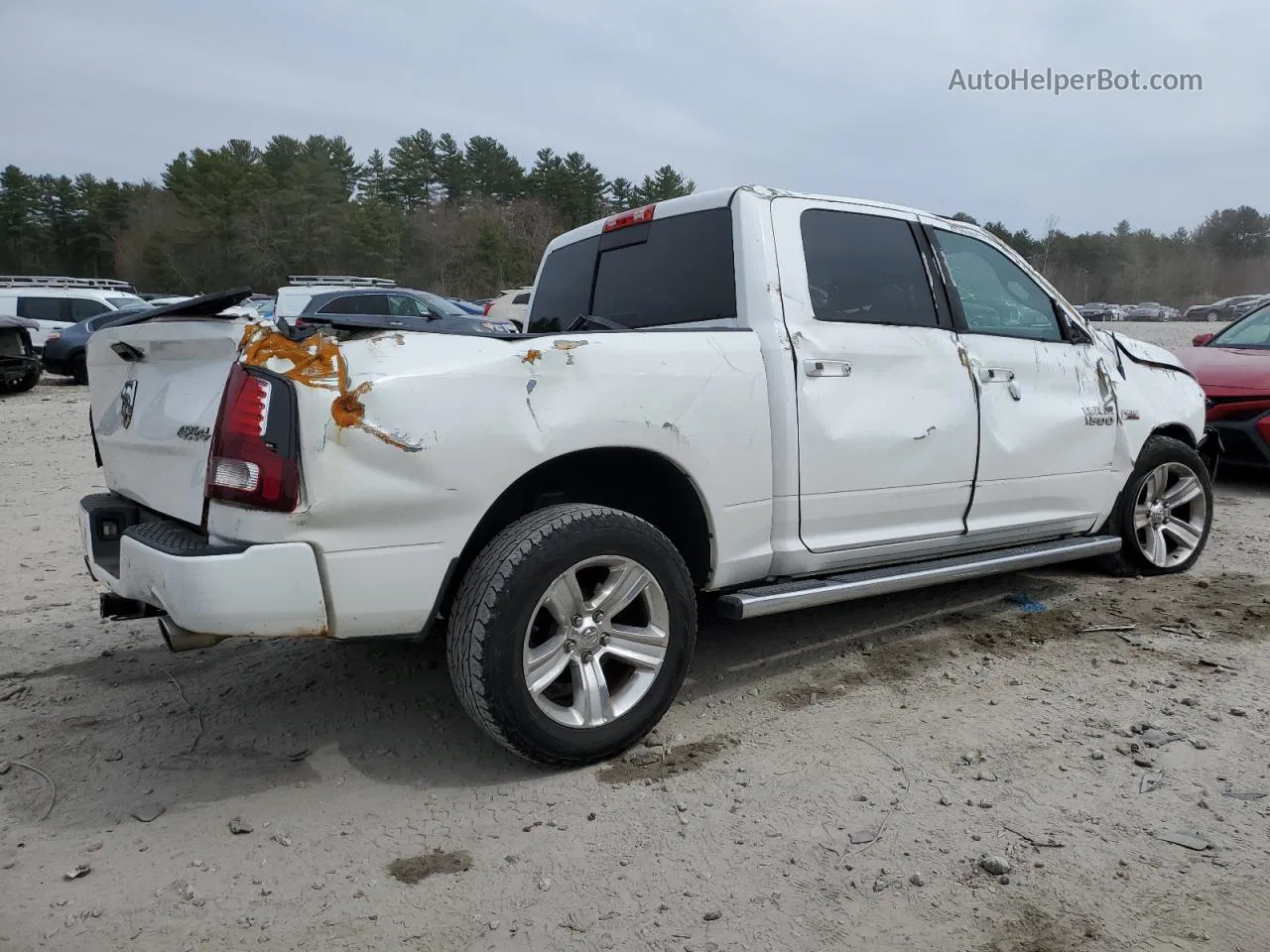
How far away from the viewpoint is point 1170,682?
357 cm

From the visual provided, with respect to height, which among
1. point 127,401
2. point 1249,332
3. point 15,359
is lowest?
point 127,401

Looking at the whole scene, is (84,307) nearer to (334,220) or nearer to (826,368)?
(826,368)

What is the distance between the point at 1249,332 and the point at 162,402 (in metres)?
9.05

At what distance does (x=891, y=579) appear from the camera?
3.57 m

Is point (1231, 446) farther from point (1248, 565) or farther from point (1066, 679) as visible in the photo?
point (1066, 679)

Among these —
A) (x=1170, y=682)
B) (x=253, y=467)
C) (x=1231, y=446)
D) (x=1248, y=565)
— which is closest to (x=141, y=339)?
(x=253, y=467)

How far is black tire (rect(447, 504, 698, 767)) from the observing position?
2.67 metres

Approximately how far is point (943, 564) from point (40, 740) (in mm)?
3420

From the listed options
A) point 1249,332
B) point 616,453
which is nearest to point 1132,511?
point 616,453

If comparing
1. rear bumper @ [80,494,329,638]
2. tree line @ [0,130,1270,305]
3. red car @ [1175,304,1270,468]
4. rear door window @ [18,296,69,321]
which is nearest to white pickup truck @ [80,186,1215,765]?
rear bumper @ [80,494,329,638]

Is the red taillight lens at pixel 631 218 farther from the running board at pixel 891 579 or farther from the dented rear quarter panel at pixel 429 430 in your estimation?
the running board at pixel 891 579

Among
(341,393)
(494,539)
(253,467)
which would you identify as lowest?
(494,539)

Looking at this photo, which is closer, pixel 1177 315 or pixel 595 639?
pixel 595 639

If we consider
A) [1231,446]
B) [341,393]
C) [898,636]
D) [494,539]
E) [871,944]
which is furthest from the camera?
[1231,446]
